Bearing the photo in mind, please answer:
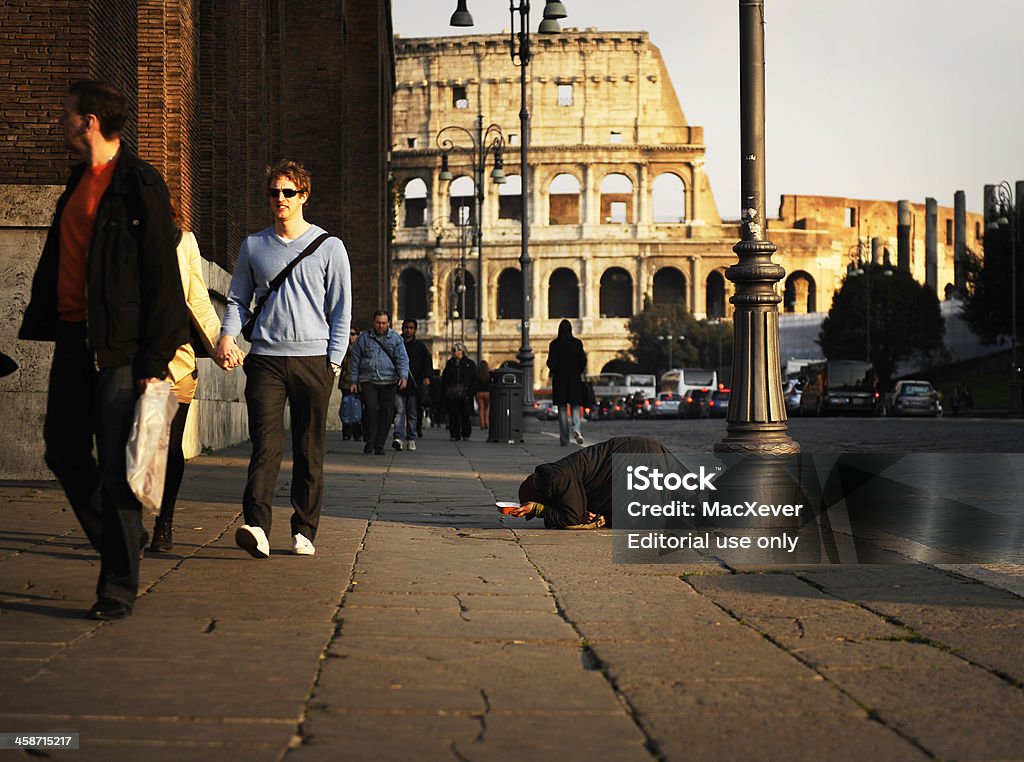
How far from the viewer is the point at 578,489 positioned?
823cm

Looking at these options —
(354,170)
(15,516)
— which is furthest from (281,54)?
(15,516)

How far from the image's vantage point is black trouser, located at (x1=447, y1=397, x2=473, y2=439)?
932 inches

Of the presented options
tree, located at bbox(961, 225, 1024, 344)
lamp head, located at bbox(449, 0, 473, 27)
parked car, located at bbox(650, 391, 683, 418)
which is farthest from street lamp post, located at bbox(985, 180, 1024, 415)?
lamp head, located at bbox(449, 0, 473, 27)

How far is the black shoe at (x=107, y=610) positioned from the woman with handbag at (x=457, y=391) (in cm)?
1855

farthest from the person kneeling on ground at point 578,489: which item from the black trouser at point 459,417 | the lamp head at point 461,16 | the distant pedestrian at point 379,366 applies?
the lamp head at point 461,16

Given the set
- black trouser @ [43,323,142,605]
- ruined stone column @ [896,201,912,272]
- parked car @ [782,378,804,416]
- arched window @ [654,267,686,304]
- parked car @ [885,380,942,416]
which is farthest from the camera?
ruined stone column @ [896,201,912,272]

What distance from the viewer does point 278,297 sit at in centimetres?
679

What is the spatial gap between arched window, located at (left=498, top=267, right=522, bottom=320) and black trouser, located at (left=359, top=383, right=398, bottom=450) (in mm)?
79170

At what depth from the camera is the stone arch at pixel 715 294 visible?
96.0m

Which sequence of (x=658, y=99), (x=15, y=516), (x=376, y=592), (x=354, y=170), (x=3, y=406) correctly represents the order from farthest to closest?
(x=658, y=99) < (x=354, y=170) < (x=3, y=406) < (x=15, y=516) < (x=376, y=592)

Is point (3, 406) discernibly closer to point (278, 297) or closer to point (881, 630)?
point (278, 297)

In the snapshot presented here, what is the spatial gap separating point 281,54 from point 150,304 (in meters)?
20.4

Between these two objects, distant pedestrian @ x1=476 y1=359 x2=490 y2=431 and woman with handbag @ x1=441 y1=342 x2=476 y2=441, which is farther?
distant pedestrian @ x1=476 y1=359 x2=490 y2=431

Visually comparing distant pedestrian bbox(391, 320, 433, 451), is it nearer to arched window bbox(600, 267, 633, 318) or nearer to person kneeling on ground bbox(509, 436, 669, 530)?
person kneeling on ground bbox(509, 436, 669, 530)
